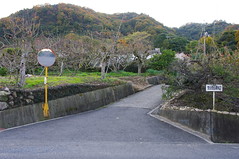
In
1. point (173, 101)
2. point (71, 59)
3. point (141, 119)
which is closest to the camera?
point (141, 119)

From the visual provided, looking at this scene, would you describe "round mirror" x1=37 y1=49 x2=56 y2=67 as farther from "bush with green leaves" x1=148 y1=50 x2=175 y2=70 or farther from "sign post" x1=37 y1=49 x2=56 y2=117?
"bush with green leaves" x1=148 y1=50 x2=175 y2=70

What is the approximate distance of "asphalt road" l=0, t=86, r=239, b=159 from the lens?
222 inches

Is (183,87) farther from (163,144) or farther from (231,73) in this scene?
(163,144)

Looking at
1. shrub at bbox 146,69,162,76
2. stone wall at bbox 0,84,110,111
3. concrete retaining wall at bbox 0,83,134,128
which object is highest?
shrub at bbox 146,69,162,76

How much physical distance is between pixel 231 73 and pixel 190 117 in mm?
2939

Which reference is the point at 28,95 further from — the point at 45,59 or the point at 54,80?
the point at 54,80

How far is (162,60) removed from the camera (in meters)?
28.8

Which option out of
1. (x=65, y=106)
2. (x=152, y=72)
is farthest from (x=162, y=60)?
(x=65, y=106)

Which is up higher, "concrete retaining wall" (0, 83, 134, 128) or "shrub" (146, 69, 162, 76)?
"shrub" (146, 69, 162, 76)

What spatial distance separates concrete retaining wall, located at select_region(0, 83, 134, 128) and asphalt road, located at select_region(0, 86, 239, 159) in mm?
468

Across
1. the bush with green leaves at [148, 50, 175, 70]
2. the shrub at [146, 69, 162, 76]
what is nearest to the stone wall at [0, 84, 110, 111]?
the shrub at [146, 69, 162, 76]

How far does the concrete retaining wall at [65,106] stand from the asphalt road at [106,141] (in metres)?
0.47

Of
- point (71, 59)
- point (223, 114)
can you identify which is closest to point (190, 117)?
point (223, 114)

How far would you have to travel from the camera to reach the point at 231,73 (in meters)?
10.0
